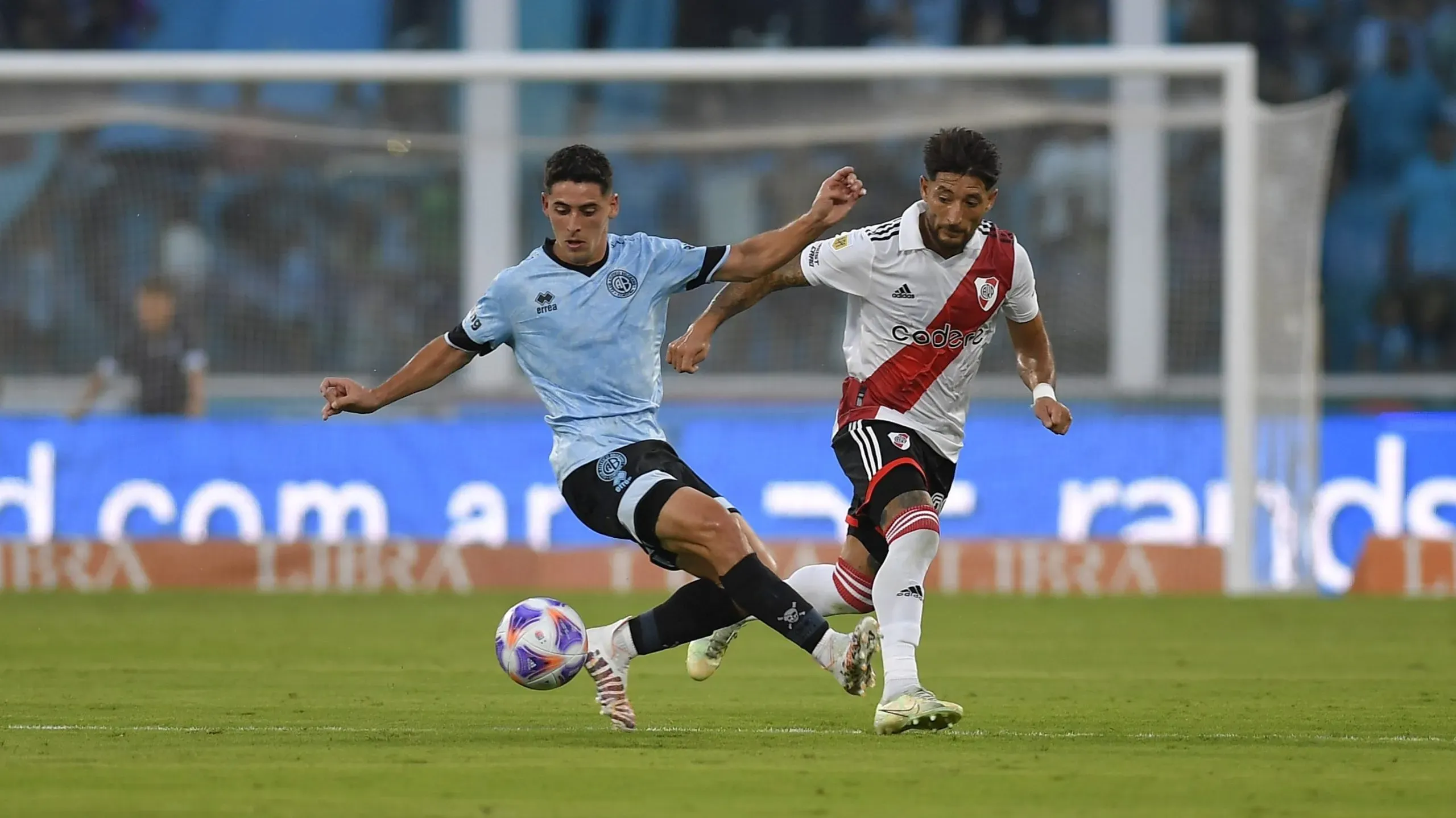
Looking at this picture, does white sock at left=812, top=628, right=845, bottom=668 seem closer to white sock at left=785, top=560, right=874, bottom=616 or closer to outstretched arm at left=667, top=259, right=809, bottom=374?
white sock at left=785, top=560, right=874, bottom=616

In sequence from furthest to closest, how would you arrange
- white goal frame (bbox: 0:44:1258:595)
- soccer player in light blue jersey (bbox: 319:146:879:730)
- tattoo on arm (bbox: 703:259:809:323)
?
white goal frame (bbox: 0:44:1258:595)
tattoo on arm (bbox: 703:259:809:323)
soccer player in light blue jersey (bbox: 319:146:879:730)

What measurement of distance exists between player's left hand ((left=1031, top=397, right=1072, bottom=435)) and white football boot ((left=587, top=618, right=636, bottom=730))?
159 centimetres

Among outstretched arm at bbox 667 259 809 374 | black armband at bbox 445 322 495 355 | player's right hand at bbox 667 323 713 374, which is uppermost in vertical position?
outstretched arm at bbox 667 259 809 374

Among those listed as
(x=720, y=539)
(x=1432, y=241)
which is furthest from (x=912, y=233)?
(x=1432, y=241)

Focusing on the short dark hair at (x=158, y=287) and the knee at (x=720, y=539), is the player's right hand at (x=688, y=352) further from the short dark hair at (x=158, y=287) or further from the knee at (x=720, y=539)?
the short dark hair at (x=158, y=287)

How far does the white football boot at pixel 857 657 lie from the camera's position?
6.73 metres

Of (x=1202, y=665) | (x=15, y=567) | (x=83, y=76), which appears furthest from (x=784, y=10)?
(x=1202, y=665)

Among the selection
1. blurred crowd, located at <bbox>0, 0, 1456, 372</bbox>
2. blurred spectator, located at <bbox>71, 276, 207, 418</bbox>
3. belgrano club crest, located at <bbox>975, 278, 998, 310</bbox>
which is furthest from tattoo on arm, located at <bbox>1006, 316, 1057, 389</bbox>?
blurred spectator, located at <bbox>71, 276, 207, 418</bbox>

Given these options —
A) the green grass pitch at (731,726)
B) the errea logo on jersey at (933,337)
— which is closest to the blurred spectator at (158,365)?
the green grass pitch at (731,726)

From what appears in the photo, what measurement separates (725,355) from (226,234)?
383 centimetres

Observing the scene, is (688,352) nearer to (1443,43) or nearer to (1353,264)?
(1353,264)

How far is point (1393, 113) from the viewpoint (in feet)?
65.9

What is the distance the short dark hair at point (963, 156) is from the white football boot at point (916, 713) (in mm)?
1673

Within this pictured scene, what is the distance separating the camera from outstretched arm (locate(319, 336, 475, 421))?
730cm
